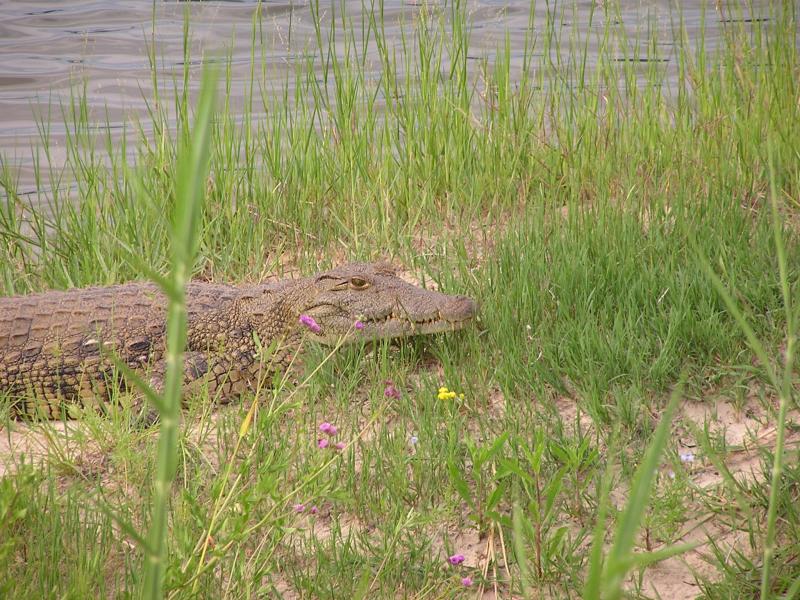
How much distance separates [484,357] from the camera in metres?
3.96

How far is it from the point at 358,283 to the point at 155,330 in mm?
1046

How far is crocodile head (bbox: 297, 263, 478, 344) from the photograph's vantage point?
4172 mm

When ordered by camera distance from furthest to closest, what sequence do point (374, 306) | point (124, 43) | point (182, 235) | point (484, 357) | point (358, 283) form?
point (124, 43)
point (358, 283)
point (374, 306)
point (484, 357)
point (182, 235)

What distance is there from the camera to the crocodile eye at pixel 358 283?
461cm

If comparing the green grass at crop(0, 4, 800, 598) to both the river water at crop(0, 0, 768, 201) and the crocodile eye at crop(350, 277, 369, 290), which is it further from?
the river water at crop(0, 0, 768, 201)

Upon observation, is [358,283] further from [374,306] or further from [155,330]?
[155,330]

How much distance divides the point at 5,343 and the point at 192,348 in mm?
915

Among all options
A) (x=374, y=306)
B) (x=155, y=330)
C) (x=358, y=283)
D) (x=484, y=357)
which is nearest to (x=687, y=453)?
(x=484, y=357)

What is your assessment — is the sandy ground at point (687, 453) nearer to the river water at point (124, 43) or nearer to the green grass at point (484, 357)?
the green grass at point (484, 357)

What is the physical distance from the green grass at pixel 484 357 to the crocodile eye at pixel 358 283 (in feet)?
1.12

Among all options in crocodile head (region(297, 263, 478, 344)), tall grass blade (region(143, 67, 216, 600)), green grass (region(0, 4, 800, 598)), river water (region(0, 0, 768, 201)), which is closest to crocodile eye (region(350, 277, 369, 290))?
crocodile head (region(297, 263, 478, 344))

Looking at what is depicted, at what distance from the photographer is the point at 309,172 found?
19.4 feet

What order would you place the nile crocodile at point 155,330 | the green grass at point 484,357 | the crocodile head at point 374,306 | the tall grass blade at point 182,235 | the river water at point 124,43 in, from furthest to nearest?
the river water at point 124,43 → the nile crocodile at point 155,330 → the crocodile head at point 374,306 → the green grass at point 484,357 → the tall grass blade at point 182,235

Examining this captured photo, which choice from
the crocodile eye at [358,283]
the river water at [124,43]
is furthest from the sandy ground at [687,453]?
the river water at [124,43]
